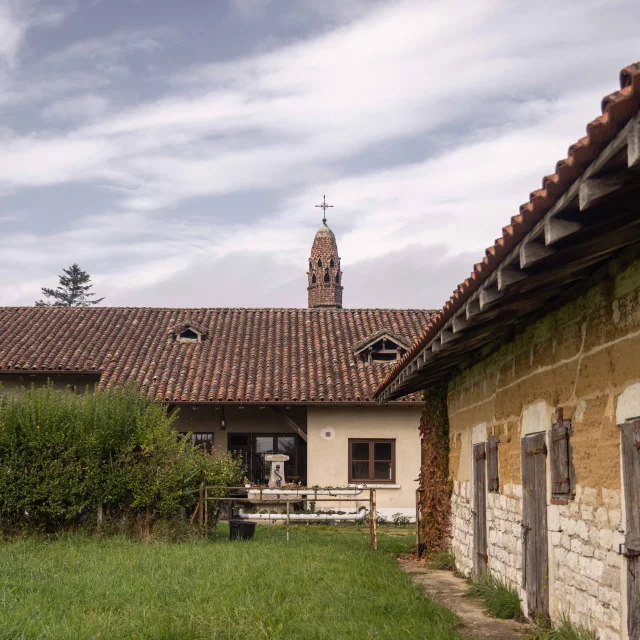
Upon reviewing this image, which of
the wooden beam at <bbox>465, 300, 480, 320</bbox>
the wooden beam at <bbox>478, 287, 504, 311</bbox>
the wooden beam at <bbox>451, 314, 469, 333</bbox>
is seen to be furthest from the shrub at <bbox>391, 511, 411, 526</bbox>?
the wooden beam at <bbox>478, 287, 504, 311</bbox>

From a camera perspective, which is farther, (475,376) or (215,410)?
(215,410)

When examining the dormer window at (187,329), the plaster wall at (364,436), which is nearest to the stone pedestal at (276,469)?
the plaster wall at (364,436)

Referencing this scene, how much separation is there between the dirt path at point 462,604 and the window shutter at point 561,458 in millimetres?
1414

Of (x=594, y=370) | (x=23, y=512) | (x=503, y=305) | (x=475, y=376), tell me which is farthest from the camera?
(x=23, y=512)

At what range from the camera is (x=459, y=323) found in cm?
827

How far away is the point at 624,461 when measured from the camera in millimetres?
6066

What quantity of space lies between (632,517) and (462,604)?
4.18 meters

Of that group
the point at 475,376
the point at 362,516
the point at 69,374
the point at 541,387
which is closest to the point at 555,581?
the point at 541,387

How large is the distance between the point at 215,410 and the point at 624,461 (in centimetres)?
1803

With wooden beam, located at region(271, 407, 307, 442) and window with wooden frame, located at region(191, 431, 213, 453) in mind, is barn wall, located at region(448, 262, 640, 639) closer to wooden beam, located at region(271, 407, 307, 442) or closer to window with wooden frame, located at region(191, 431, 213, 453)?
wooden beam, located at region(271, 407, 307, 442)

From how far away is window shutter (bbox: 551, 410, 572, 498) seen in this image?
7.36 metres

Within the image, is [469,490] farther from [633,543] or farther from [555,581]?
[633,543]

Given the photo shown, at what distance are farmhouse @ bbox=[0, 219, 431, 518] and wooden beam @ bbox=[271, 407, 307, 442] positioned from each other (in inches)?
1.7

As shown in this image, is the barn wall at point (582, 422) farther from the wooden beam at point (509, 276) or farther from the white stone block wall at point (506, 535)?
the wooden beam at point (509, 276)
